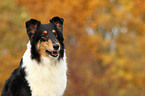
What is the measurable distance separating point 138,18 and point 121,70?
17.5 feet

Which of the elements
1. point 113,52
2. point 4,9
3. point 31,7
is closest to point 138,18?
point 113,52

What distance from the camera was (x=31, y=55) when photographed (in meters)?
6.64

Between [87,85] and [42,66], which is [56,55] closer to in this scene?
[42,66]

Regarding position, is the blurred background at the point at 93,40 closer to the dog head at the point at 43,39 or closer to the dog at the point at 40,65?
the dog at the point at 40,65

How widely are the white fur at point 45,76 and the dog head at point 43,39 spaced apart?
156 mm

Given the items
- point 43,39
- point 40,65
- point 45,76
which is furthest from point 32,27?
point 45,76

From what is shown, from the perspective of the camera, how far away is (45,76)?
6.66 metres

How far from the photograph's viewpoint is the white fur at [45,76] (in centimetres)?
656

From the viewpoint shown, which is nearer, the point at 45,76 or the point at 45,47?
the point at 45,47

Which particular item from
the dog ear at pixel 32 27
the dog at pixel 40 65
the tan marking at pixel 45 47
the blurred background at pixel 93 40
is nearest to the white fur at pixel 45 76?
the dog at pixel 40 65

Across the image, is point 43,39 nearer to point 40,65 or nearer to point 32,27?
point 32,27

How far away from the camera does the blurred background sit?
20.4m

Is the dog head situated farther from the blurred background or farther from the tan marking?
the blurred background

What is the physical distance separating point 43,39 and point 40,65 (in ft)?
2.03
